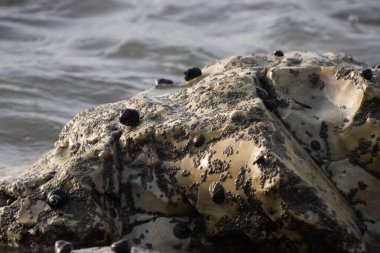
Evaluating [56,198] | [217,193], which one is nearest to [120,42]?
[56,198]

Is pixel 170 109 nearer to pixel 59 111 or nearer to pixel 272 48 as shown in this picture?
pixel 59 111

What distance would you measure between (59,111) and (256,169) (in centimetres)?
454

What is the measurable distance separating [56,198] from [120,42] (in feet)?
23.7

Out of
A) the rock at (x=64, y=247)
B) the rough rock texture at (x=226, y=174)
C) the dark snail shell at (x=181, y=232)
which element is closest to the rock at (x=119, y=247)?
the rock at (x=64, y=247)

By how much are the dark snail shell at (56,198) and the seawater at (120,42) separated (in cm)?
205

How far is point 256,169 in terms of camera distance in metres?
4.78

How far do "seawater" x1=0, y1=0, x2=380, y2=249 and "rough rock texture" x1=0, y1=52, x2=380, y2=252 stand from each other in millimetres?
1968

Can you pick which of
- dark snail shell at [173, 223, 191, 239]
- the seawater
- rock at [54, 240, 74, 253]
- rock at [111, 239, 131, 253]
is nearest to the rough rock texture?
dark snail shell at [173, 223, 191, 239]

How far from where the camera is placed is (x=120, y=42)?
39.2 ft

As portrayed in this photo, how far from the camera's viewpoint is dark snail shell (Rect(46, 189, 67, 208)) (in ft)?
16.2

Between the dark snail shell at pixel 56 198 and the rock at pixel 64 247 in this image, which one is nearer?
the rock at pixel 64 247

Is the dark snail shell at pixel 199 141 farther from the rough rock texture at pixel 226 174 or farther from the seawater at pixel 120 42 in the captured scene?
the seawater at pixel 120 42

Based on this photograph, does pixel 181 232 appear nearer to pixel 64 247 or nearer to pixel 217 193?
pixel 217 193

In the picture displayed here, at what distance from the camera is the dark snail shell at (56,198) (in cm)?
494
